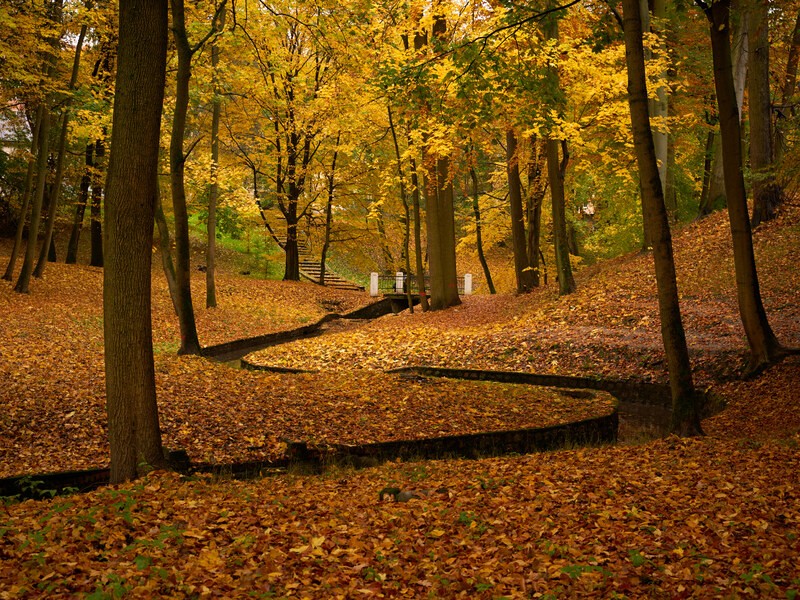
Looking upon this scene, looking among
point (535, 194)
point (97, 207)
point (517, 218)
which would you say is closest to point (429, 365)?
point (517, 218)

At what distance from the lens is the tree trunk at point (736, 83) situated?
1707cm

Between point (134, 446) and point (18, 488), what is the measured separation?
122 centimetres

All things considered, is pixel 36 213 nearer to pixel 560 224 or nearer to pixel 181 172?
pixel 181 172

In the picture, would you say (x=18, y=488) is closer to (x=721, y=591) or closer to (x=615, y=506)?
(x=615, y=506)

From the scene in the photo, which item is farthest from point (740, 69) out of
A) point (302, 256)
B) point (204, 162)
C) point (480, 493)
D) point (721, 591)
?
point (302, 256)

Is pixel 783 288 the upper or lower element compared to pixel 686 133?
lower

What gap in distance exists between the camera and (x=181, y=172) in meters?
13.0

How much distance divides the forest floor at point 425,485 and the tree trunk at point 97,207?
8810 mm

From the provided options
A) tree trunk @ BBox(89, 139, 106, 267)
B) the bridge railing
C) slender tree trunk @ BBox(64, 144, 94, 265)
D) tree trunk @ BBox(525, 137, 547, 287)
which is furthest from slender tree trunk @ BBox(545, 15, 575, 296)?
slender tree trunk @ BBox(64, 144, 94, 265)

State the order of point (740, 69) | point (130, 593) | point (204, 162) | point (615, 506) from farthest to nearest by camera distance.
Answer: point (204, 162)
point (740, 69)
point (615, 506)
point (130, 593)

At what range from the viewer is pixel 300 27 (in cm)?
2928

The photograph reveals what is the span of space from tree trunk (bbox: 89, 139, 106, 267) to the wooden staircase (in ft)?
27.8

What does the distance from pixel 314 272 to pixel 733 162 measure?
96.5ft

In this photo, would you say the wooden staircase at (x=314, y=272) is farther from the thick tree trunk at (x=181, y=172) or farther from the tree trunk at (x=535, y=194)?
the thick tree trunk at (x=181, y=172)
